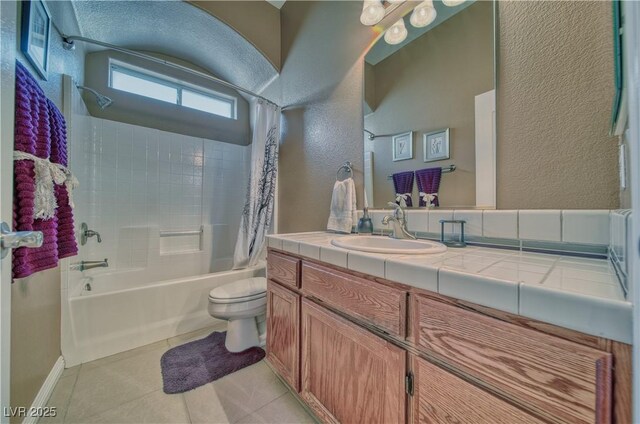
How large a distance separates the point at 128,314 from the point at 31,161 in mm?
1210

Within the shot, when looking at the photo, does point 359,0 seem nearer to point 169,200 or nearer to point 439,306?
point 439,306

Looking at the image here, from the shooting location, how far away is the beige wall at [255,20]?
6.39 ft

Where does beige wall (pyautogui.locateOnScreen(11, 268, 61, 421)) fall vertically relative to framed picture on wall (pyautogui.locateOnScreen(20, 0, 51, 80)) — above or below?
below

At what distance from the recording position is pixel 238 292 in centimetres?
162

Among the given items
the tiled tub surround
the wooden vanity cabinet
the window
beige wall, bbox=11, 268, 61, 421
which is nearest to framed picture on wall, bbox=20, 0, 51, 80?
the tiled tub surround

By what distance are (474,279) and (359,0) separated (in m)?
1.90

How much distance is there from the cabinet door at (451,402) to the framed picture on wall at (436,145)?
3.10 feet

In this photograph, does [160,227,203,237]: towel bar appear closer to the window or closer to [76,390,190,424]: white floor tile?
the window

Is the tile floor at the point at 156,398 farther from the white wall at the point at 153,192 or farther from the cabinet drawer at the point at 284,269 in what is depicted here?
the white wall at the point at 153,192

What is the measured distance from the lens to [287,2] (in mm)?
2193

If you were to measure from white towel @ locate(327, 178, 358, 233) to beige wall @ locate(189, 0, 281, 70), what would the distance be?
154cm

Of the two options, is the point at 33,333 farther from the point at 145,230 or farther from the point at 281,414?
the point at 145,230

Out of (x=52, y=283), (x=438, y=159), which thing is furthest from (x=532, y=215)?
(x=52, y=283)

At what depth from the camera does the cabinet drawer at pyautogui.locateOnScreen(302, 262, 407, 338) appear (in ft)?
2.29
